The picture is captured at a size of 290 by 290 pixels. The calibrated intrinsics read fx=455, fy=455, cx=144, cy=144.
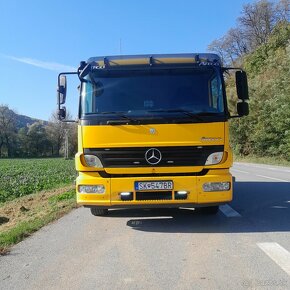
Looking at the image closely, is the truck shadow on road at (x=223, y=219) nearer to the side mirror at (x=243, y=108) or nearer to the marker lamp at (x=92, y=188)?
the marker lamp at (x=92, y=188)

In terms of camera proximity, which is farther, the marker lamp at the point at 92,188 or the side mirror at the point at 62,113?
the side mirror at the point at 62,113

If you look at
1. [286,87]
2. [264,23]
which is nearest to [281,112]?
[286,87]

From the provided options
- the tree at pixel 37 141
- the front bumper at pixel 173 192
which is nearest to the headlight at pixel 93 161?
the front bumper at pixel 173 192

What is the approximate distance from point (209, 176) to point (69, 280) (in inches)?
132

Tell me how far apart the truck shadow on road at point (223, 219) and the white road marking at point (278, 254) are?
3.39ft

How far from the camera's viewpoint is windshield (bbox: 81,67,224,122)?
773 centimetres

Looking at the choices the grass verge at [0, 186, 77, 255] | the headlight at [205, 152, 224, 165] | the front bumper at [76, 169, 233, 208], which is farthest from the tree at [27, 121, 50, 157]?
the headlight at [205, 152, 224, 165]

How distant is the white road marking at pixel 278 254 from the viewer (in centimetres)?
539

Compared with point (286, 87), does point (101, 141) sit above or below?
below

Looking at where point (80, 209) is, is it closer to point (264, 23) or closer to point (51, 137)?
point (264, 23)

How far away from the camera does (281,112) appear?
3512 cm

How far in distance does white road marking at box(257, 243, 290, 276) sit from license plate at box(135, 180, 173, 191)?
1821 millimetres

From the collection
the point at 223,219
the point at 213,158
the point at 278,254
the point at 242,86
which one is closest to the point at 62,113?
the point at 213,158

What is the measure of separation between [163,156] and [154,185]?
507mm
